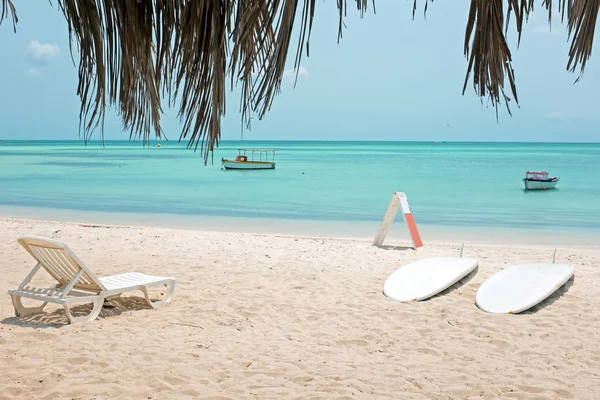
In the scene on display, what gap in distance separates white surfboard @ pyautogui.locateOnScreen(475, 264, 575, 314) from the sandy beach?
104 mm

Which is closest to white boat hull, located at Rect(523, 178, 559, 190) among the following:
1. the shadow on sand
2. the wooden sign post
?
the wooden sign post

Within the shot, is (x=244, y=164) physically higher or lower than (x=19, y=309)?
lower

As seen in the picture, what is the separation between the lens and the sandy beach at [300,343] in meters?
3.32

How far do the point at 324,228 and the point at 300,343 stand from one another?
9100mm

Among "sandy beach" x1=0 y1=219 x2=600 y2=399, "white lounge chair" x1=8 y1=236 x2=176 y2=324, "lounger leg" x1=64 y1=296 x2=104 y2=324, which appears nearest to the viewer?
"sandy beach" x1=0 y1=219 x2=600 y2=399

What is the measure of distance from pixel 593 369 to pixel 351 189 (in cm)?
2138

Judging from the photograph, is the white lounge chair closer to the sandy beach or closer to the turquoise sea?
the sandy beach

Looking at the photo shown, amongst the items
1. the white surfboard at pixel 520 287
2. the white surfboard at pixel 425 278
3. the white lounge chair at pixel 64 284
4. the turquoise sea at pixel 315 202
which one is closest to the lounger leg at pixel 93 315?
the white lounge chair at pixel 64 284

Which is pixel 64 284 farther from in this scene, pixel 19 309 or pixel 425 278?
pixel 425 278

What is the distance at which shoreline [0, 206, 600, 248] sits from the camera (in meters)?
11.7

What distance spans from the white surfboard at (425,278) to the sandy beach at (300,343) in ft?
0.37

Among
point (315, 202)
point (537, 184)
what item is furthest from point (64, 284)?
point (537, 184)

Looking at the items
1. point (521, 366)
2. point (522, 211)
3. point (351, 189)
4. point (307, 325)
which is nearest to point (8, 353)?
point (307, 325)

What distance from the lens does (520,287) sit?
5309 mm
